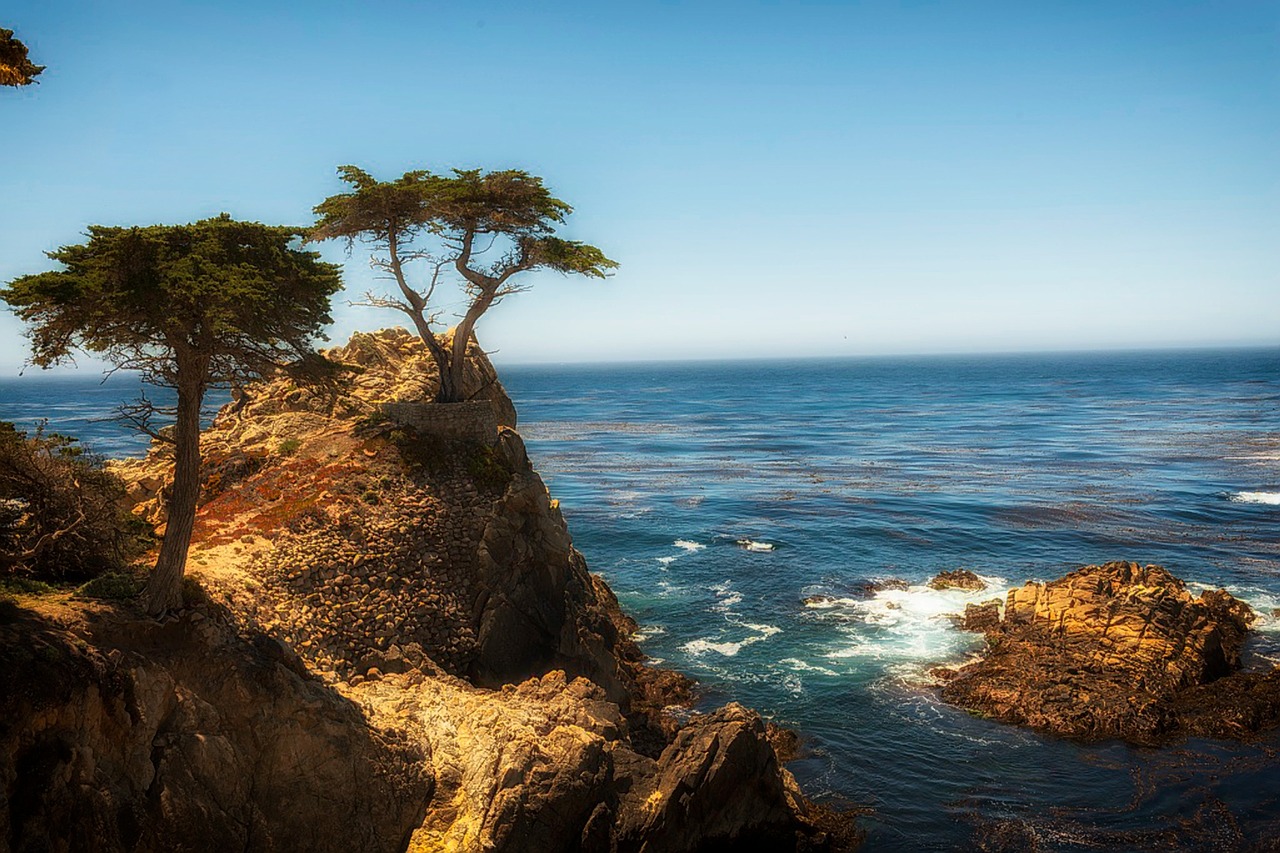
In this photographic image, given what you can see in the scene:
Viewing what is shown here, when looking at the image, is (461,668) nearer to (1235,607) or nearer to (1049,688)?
(1049,688)

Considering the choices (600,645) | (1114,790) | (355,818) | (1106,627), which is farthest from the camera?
(1106,627)

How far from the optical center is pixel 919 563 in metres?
50.5

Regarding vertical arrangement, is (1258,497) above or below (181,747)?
below

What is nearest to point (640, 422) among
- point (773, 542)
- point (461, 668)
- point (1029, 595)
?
point (773, 542)

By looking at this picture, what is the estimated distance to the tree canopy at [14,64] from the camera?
52.4 feet

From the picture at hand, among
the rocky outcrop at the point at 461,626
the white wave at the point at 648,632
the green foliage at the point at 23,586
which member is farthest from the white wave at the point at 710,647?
the green foliage at the point at 23,586

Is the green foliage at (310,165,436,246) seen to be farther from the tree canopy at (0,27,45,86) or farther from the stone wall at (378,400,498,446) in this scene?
the tree canopy at (0,27,45,86)

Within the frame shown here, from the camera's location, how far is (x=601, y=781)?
2050cm

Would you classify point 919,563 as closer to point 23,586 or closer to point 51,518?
point 51,518

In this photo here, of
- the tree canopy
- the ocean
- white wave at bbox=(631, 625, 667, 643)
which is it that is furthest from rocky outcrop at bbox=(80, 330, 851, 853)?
the tree canopy

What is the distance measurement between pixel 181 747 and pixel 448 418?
55.4ft

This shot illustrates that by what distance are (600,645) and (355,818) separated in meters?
12.9

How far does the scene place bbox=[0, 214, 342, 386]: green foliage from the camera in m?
17.8

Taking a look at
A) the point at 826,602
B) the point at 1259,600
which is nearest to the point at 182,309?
the point at 826,602
